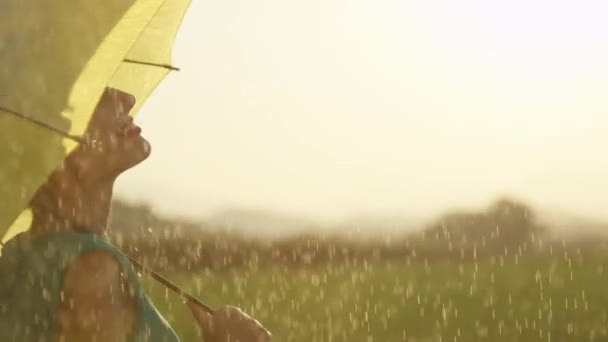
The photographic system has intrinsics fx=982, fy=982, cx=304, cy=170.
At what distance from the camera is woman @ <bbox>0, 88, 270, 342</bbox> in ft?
5.90

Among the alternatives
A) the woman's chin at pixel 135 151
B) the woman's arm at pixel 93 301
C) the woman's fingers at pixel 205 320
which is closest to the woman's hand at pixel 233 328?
the woman's fingers at pixel 205 320


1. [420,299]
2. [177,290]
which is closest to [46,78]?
[177,290]

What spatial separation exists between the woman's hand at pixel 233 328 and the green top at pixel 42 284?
0.35ft

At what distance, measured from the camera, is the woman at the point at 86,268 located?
1797 millimetres

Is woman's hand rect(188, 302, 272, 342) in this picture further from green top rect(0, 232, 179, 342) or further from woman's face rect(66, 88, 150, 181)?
woman's face rect(66, 88, 150, 181)

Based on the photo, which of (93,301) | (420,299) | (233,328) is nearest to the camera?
(93,301)

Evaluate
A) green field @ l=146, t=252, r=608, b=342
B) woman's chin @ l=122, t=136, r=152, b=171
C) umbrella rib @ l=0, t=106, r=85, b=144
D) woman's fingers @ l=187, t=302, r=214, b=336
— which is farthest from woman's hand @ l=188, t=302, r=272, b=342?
green field @ l=146, t=252, r=608, b=342

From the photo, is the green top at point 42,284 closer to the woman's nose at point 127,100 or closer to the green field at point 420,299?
the woman's nose at point 127,100

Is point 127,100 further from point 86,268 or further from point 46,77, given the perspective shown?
point 86,268

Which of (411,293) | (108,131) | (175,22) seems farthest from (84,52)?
(411,293)

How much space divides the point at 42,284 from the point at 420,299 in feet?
15.5

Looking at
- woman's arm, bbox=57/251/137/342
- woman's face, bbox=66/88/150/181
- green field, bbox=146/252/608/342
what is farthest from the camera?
green field, bbox=146/252/608/342

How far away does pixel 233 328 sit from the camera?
6.55ft

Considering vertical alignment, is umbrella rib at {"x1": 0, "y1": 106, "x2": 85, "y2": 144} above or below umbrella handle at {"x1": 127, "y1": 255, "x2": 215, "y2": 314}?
above
